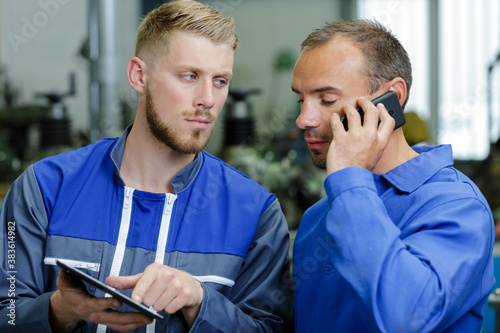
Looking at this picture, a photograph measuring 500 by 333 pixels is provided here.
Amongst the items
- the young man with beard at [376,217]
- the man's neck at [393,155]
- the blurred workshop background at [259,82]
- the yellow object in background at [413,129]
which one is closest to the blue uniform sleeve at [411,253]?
the young man with beard at [376,217]

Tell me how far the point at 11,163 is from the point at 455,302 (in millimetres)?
3158

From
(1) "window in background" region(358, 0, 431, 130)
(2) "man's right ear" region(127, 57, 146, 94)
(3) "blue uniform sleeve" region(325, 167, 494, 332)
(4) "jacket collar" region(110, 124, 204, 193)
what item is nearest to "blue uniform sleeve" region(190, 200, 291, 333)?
(4) "jacket collar" region(110, 124, 204, 193)

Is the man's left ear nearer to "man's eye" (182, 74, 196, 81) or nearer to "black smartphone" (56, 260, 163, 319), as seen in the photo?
"man's eye" (182, 74, 196, 81)

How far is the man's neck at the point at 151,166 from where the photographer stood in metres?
1.34

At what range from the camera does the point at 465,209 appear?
3.32 ft

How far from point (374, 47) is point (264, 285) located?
0.57m

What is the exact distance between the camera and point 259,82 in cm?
789

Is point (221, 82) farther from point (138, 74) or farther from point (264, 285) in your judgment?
point (264, 285)

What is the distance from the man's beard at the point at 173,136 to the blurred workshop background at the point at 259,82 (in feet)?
3.14

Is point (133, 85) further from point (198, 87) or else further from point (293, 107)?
point (293, 107)

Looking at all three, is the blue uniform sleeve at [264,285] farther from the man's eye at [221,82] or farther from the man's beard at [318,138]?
the man's eye at [221,82]

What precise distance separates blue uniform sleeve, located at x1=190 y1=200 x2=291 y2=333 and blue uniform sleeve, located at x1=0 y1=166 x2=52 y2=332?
377 millimetres

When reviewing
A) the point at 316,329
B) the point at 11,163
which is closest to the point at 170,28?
the point at 316,329

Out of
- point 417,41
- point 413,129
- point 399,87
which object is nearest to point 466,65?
point 417,41
